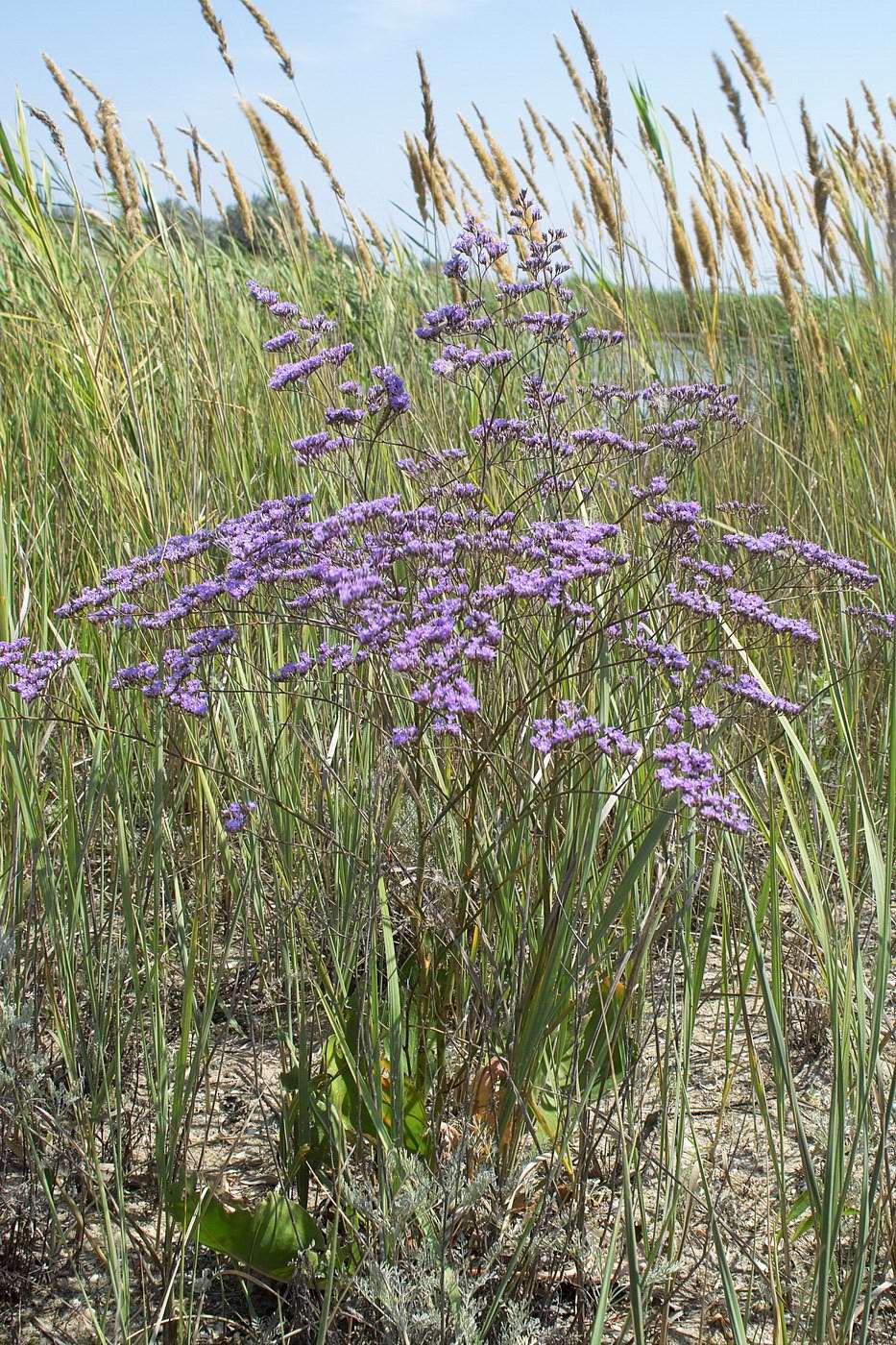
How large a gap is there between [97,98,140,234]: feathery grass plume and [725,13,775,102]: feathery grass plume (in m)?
2.84

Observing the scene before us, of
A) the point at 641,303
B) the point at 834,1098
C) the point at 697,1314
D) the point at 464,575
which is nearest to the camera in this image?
the point at 834,1098

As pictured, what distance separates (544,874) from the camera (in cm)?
198

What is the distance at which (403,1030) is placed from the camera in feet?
6.95

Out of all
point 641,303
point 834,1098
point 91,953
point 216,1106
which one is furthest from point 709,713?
point 641,303

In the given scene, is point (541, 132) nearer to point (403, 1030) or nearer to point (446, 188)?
point (446, 188)

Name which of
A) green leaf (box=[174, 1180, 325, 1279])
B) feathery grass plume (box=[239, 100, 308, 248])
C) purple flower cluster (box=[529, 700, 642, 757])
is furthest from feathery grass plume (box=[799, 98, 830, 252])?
green leaf (box=[174, 1180, 325, 1279])

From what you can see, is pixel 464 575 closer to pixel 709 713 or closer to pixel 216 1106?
pixel 709 713

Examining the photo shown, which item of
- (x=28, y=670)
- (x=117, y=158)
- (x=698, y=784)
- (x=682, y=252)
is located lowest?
(x=698, y=784)

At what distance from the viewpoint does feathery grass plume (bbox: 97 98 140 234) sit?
Answer: 387 centimetres

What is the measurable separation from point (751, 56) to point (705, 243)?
143 cm

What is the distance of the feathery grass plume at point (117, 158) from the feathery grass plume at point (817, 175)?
7.88ft

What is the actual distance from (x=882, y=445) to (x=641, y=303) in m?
1.32

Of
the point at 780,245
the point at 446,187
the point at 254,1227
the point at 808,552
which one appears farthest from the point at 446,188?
the point at 254,1227

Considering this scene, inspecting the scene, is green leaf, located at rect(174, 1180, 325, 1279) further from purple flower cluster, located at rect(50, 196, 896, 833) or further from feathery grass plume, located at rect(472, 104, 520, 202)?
feathery grass plume, located at rect(472, 104, 520, 202)
